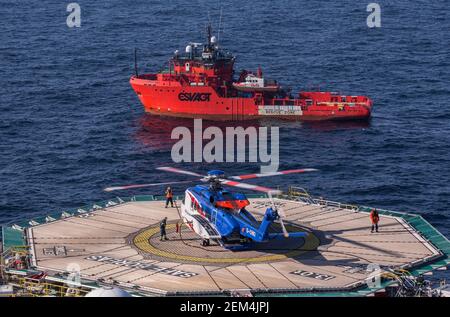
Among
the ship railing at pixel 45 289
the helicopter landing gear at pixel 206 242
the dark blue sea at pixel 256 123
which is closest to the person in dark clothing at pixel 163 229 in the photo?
the helicopter landing gear at pixel 206 242

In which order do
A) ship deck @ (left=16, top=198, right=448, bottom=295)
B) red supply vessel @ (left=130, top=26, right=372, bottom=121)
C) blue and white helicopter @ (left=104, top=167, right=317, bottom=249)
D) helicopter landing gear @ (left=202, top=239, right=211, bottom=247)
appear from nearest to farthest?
ship deck @ (left=16, top=198, right=448, bottom=295), blue and white helicopter @ (left=104, top=167, right=317, bottom=249), helicopter landing gear @ (left=202, top=239, right=211, bottom=247), red supply vessel @ (left=130, top=26, right=372, bottom=121)

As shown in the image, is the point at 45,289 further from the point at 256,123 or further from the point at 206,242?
the point at 256,123

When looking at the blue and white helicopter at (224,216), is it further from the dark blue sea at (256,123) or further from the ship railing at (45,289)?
the dark blue sea at (256,123)

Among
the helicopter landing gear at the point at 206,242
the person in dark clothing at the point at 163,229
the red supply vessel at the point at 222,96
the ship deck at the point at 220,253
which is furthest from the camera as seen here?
the red supply vessel at the point at 222,96

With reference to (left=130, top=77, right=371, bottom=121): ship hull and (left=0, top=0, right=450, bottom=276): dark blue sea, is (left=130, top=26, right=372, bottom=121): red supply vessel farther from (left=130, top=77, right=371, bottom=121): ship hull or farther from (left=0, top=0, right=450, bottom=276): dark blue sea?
(left=0, top=0, right=450, bottom=276): dark blue sea

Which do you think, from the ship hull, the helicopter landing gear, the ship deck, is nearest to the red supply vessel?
the ship hull
